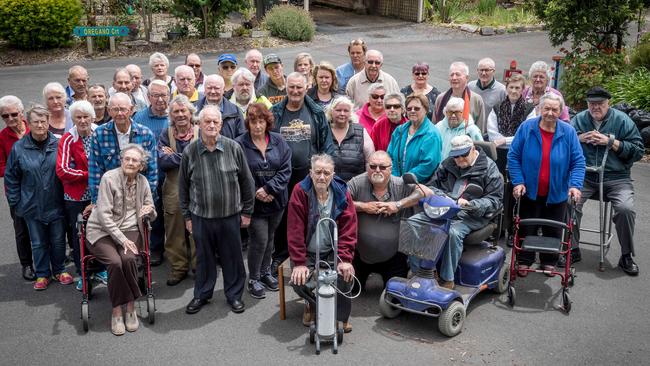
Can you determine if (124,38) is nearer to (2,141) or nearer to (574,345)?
(2,141)

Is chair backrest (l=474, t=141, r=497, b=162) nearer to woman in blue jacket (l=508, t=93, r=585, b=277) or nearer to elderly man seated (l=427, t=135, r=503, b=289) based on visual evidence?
woman in blue jacket (l=508, t=93, r=585, b=277)

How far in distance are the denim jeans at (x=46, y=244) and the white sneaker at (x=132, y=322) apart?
1.44 m

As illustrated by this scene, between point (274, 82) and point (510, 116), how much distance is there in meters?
2.93

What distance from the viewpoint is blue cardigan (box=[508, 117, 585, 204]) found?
7.50m

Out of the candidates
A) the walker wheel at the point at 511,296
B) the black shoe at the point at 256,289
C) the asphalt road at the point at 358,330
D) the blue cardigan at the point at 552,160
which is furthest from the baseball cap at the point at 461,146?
the black shoe at the point at 256,289

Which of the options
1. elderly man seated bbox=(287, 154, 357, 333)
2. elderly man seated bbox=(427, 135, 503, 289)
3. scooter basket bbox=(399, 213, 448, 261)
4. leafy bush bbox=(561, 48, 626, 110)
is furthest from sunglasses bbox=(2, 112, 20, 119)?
leafy bush bbox=(561, 48, 626, 110)

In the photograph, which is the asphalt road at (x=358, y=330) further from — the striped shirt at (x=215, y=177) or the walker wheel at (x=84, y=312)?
the striped shirt at (x=215, y=177)

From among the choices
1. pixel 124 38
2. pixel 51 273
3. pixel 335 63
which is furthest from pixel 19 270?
pixel 124 38

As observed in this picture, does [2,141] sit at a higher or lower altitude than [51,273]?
higher

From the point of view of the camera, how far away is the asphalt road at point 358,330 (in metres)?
6.21

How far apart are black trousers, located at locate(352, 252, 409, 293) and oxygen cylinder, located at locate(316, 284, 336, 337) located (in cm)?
117

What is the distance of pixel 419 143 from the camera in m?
7.56

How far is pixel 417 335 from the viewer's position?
6.61 meters

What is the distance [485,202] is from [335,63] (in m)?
13.1
